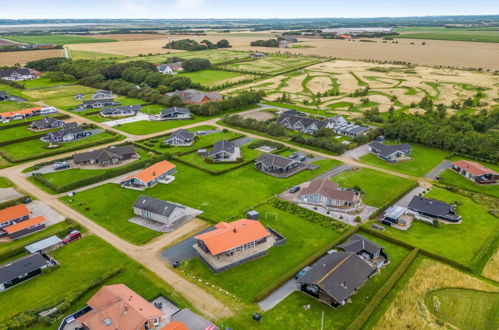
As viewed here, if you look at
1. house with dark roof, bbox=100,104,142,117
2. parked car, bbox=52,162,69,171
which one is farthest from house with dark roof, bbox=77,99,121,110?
parked car, bbox=52,162,69,171

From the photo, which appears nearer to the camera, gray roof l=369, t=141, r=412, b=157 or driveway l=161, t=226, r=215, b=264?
driveway l=161, t=226, r=215, b=264

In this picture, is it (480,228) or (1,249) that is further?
(480,228)

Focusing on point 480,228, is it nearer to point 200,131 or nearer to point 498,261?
point 498,261

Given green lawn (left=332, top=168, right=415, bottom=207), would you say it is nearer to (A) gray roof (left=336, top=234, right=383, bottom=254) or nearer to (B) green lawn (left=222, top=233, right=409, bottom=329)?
(A) gray roof (left=336, top=234, right=383, bottom=254)

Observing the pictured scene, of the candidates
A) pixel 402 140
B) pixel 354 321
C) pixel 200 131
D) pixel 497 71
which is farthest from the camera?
pixel 497 71

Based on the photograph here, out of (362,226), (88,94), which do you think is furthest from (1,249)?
(88,94)

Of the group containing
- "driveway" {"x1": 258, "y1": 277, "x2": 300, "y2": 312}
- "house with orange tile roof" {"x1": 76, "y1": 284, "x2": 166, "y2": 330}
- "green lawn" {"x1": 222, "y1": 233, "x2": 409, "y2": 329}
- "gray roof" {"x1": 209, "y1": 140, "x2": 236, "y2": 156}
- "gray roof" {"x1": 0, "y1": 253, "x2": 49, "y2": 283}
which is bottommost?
"driveway" {"x1": 258, "y1": 277, "x2": 300, "y2": 312}

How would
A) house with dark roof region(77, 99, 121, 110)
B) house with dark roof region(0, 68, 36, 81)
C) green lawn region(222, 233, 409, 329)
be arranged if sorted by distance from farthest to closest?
1. house with dark roof region(0, 68, 36, 81)
2. house with dark roof region(77, 99, 121, 110)
3. green lawn region(222, 233, 409, 329)
